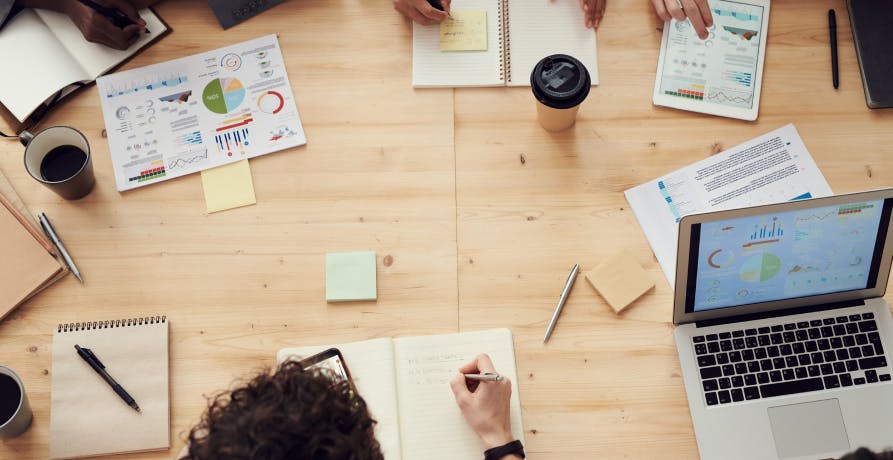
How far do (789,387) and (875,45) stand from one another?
2.19 feet

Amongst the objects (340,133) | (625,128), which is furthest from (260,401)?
(625,128)

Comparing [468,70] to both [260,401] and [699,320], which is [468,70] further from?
[260,401]

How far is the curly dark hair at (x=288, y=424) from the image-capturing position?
2.62 ft

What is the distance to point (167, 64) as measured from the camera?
1.29 m

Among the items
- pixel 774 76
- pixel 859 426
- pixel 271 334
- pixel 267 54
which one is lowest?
pixel 859 426

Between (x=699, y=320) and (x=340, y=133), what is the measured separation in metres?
0.68

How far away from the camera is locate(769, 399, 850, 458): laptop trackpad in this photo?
1.01 metres

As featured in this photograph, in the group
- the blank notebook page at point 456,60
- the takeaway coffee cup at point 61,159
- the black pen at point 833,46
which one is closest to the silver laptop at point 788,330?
the black pen at point 833,46

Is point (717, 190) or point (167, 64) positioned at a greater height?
point (167, 64)

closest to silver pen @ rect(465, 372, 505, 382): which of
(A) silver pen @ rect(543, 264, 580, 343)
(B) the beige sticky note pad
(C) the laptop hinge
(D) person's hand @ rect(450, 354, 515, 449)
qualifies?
(D) person's hand @ rect(450, 354, 515, 449)

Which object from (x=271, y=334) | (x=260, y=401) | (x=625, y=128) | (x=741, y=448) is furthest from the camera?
(x=625, y=128)

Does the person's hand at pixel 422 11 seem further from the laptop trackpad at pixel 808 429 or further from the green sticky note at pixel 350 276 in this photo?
the laptop trackpad at pixel 808 429

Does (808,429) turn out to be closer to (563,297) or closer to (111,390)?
(563,297)

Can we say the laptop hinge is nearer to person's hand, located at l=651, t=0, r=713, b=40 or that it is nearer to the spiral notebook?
person's hand, located at l=651, t=0, r=713, b=40
